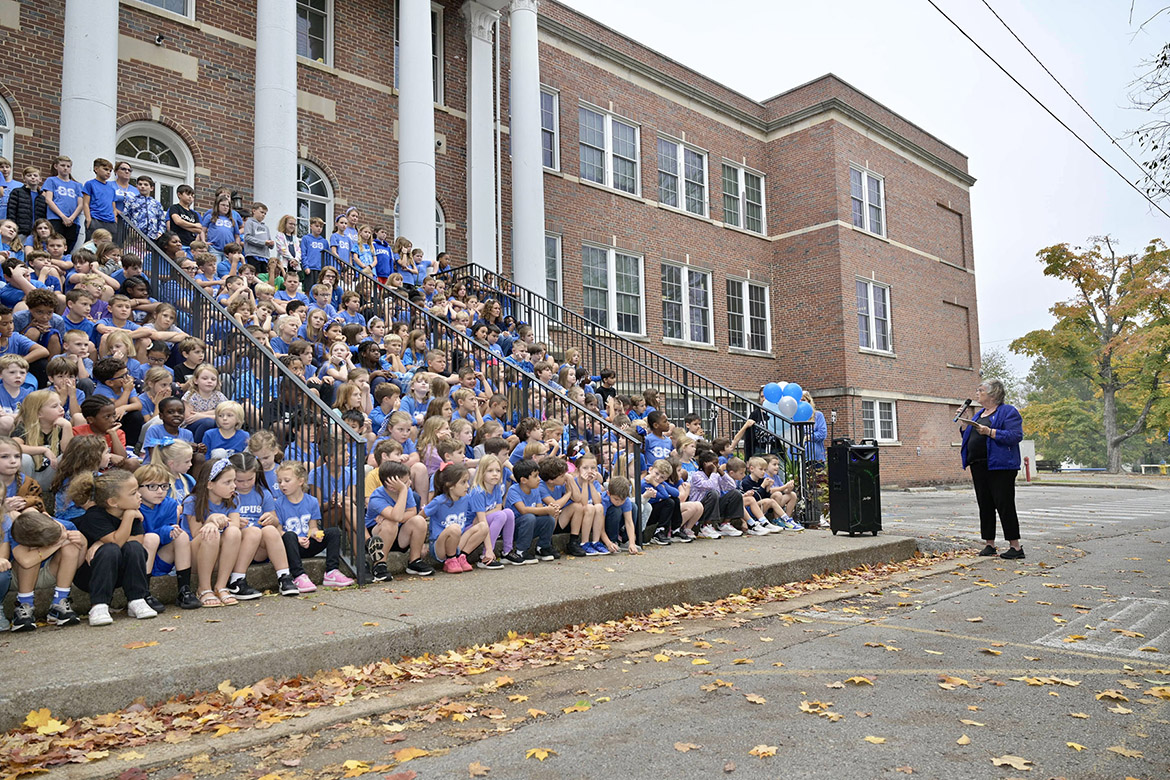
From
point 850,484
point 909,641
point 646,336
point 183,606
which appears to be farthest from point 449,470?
point 646,336

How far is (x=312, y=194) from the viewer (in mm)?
15867

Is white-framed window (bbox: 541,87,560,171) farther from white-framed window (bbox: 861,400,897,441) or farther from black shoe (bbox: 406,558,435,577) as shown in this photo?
black shoe (bbox: 406,558,435,577)

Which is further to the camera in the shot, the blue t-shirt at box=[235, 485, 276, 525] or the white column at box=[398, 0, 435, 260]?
the white column at box=[398, 0, 435, 260]

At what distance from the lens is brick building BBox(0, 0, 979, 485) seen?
44.9ft

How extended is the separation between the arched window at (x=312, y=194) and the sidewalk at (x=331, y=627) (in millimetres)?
10579

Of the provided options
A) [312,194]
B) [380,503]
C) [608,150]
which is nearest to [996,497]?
[380,503]

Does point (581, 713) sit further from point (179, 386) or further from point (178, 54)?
point (178, 54)

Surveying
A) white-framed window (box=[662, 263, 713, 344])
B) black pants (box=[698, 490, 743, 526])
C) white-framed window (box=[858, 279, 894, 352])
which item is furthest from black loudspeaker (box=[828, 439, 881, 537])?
white-framed window (box=[858, 279, 894, 352])

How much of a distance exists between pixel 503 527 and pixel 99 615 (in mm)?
3484

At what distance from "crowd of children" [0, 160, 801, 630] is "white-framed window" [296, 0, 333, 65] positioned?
5828 millimetres

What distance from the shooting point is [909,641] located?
5.57m

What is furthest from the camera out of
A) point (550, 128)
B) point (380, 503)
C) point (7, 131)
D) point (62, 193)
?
point (550, 128)

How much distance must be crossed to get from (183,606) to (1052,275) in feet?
135

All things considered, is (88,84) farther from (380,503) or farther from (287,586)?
(287,586)
